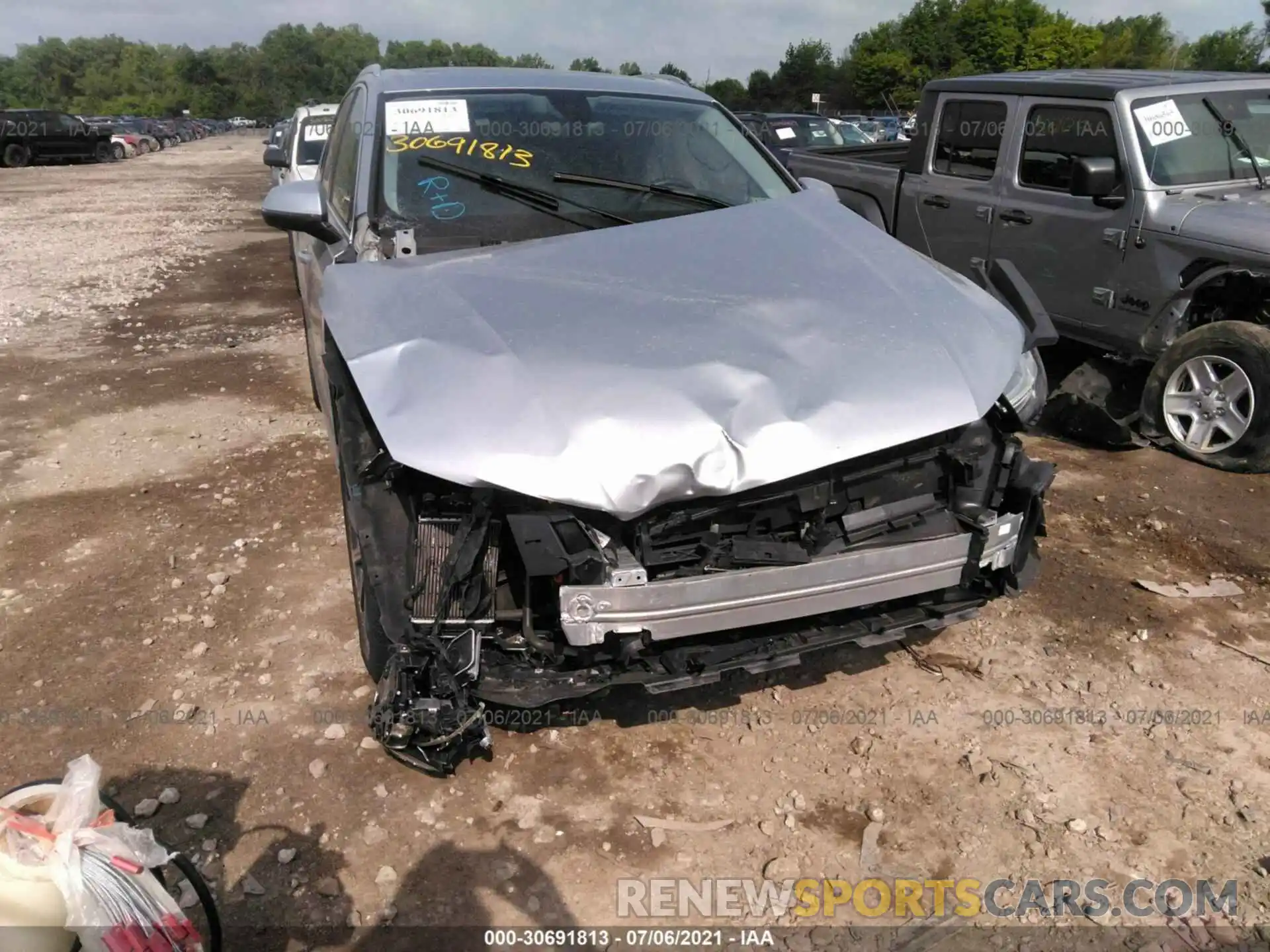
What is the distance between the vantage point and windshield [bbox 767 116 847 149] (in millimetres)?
12562

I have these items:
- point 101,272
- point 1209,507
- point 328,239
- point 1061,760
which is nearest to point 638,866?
point 1061,760

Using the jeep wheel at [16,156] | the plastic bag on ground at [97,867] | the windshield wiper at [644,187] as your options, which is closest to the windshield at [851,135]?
the windshield wiper at [644,187]

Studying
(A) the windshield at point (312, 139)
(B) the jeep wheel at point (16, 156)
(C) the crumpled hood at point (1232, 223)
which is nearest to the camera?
(C) the crumpled hood at point (1232, 223)

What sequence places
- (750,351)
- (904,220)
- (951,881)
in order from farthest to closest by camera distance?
1. (904,220)
2. (750,351)
3. (951,881)

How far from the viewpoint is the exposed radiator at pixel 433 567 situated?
2443mm

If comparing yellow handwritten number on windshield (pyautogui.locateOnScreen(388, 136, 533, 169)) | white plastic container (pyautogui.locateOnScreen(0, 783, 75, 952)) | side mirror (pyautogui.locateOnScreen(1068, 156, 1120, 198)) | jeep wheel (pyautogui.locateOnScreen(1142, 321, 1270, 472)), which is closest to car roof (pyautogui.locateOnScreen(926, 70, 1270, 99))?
side mirror (pyautogui.locateOnScreen(1068, 156, 1120, 198))

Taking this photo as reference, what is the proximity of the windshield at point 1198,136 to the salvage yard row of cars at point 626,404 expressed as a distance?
2.45 metres

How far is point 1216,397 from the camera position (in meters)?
4.86

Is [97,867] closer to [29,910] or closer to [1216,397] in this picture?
[29,910]

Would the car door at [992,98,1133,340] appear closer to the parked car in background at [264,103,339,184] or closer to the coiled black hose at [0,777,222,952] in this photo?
the coiled black hose at [0,777,222,952]

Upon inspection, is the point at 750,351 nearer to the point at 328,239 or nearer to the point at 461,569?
the point at 461,569

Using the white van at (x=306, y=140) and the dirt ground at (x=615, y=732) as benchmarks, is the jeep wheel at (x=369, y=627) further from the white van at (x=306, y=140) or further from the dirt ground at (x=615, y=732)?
the white van at (x=306, y=140)

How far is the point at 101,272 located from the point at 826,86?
74.5 meters

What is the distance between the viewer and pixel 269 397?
19.7 ft
